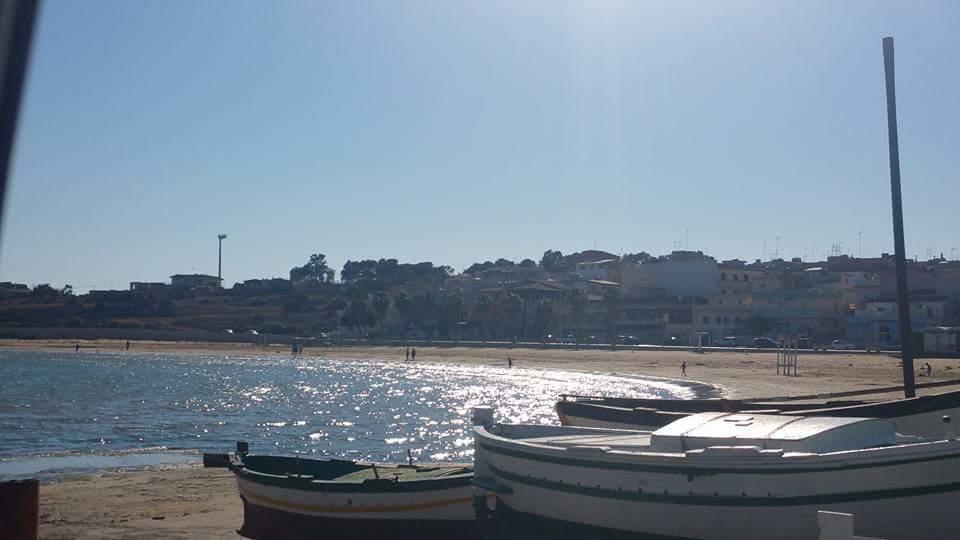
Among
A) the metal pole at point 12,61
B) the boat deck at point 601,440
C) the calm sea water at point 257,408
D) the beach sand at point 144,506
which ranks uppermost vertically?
the metal pole at point 12,61

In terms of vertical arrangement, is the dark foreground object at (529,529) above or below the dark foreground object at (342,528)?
above

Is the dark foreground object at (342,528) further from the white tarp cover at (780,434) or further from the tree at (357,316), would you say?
the tree at (357,316)

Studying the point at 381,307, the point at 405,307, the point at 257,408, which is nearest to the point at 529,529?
the point at 257,408

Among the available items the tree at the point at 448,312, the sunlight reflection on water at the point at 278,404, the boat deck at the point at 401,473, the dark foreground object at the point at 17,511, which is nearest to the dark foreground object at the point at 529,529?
the boat deck at the point at 401,473

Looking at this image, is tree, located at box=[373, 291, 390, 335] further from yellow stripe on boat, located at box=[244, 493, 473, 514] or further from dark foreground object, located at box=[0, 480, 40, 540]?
dark foreground object, located at box=[0, 480, 40, 540]

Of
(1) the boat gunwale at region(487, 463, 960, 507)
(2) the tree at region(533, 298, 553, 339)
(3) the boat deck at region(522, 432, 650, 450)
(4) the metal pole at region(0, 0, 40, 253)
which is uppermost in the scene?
(2) the tree at region(533, 298, 553, 339)

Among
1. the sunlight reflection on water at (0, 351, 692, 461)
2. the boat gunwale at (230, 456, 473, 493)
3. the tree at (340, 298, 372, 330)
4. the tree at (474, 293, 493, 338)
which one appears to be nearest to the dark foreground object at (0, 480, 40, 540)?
the boat gunwale at (230, 456, 473, 493)

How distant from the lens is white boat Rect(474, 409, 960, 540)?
34.3 ft

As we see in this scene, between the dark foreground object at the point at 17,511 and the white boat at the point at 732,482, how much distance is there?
635 centimetres

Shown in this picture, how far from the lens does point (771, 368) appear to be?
6712 cm

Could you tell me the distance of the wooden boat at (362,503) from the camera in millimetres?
14188

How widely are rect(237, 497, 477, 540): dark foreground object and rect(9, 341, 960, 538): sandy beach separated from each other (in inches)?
29.5

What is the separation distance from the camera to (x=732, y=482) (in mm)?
11047

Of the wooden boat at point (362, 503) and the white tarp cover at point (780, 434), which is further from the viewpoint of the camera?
the wooden boat at point (362, 503)
